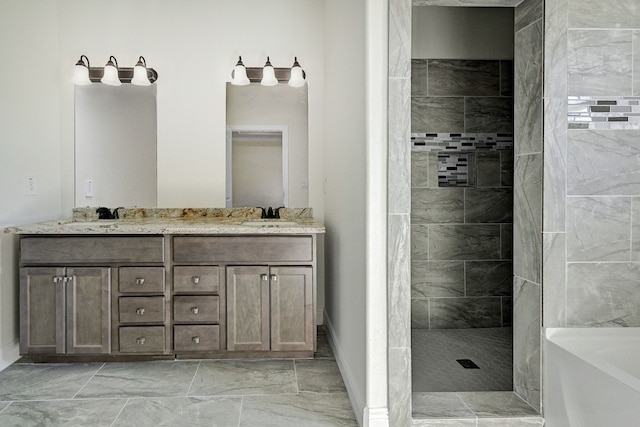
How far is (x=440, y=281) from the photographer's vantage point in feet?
12.2

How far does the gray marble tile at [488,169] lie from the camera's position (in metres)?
3.70

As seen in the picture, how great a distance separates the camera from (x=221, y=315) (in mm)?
3039

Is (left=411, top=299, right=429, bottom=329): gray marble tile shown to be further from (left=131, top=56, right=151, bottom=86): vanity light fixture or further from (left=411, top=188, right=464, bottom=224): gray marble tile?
(left=131, top=56, right=151, bottom=86): vanity light fixture

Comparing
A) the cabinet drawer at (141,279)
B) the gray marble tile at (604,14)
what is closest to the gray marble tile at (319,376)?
the cabinet drawer at (141,279)

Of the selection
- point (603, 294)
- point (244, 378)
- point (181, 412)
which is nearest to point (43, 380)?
point (181, 412)

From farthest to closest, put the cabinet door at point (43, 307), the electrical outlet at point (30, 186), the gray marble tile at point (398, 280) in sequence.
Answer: the electrical outlet at point (30, 186), the cabinet door at point (43, 307), the gray marble tile at point (398, 280)

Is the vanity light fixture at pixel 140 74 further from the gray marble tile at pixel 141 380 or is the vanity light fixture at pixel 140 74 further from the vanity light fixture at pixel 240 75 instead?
the gray marble tile at pixel 141 380

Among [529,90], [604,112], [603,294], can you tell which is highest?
[529,90]

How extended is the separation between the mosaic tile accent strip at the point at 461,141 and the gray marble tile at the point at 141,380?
2.21 meters

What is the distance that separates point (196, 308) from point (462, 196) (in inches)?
81.5

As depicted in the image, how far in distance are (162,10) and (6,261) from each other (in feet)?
6.71

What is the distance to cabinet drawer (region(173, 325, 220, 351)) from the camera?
3.03 m

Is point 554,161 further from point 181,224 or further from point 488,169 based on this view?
point 181,224

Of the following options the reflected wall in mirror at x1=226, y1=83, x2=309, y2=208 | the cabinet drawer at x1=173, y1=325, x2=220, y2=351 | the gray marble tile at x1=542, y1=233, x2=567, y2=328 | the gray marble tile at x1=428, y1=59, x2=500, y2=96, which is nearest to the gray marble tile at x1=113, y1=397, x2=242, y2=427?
the cabinet drawer at x1=173, y1=325, x2=220, y2=351
